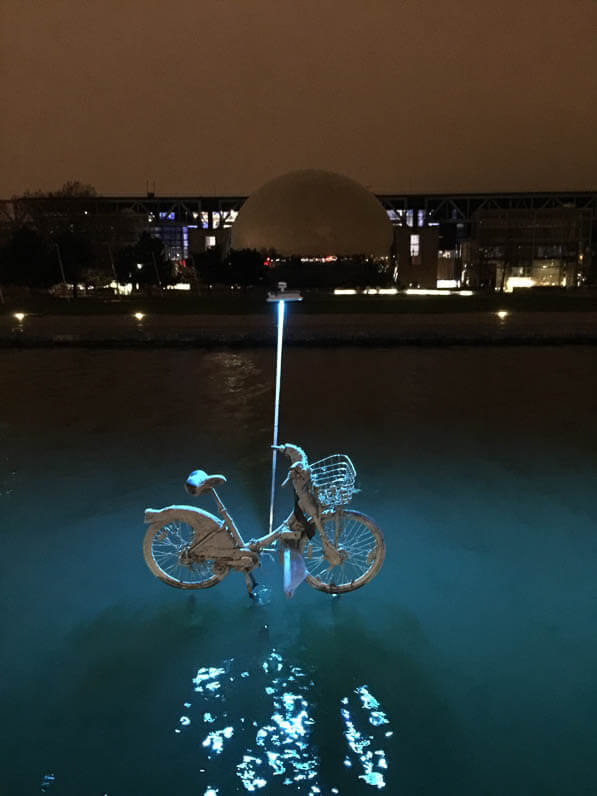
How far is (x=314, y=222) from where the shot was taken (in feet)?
226

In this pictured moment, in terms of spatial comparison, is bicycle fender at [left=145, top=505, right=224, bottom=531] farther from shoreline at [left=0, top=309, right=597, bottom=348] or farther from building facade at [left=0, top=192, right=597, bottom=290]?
building facade at [left=0, top=192, right=597, bottom=290]

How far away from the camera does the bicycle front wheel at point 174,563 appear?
14.3 ft

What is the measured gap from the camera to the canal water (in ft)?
10.4

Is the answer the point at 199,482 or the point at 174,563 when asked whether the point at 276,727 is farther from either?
the point at 174,563

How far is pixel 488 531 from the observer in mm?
5703

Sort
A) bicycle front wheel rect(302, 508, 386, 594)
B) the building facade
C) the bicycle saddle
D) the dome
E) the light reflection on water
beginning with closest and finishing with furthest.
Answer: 1. the light reflection on water
2. the bicycle saddle
3. bicycle front wheel rect(302, 508, 386, 594)
4. the building facade
5. the dome

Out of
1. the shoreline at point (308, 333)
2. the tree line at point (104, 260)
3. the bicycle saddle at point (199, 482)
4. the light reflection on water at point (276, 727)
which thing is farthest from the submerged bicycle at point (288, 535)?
the tree line at point (104, 260)

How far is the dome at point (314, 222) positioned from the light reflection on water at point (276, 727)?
65036mm

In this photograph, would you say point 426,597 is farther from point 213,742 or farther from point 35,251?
point 35,251

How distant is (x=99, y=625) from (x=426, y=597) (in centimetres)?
200

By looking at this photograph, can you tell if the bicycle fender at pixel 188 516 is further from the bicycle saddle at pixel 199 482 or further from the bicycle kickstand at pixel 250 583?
the bicycle kickstand at pixel 250 583

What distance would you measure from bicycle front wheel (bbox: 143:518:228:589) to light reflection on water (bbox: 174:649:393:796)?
68cm

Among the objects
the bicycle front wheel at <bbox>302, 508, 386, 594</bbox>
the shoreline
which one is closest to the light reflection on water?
the bicycle front wheel at <bbox>302, 508, 386, 594</bbox>

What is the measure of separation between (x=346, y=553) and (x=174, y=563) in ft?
3.84
